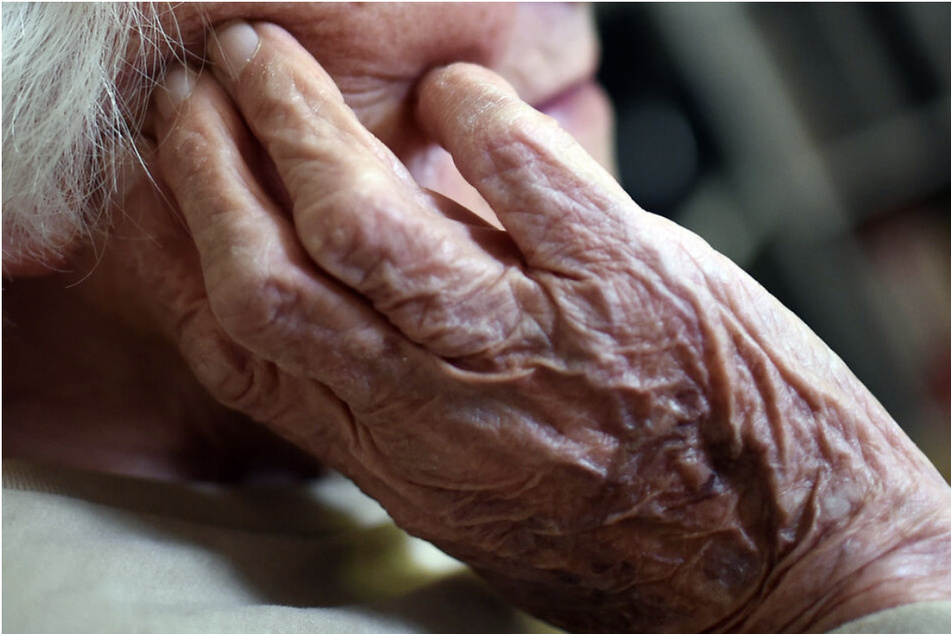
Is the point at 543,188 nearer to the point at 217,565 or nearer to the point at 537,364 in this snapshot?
the point at 537,364

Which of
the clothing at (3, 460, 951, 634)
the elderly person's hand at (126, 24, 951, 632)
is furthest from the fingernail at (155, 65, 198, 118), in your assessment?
the clothing at (3, 460, 951, 634)

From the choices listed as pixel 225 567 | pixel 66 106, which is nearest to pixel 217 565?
pixel 225 567

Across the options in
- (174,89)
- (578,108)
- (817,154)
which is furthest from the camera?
(817,154)

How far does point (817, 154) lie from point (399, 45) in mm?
1257

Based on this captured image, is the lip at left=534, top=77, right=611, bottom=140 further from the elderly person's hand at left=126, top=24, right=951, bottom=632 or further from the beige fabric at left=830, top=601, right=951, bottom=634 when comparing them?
the beige fabric at left=830, top=601, right=951, bottom=634

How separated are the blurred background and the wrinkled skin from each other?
1.04 meters

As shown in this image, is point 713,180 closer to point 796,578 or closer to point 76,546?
point 796,578

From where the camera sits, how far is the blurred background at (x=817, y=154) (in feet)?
5.40

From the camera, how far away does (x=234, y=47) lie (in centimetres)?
64

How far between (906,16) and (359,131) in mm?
1392

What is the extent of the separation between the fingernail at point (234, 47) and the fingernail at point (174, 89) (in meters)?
0.02

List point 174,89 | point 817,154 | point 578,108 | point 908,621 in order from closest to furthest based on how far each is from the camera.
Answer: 1. point 908,621
2. point 174,89
3. point 578,108
4. point 817,154

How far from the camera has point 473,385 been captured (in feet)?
1.91

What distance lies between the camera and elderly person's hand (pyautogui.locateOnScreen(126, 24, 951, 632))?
1.88 feet
